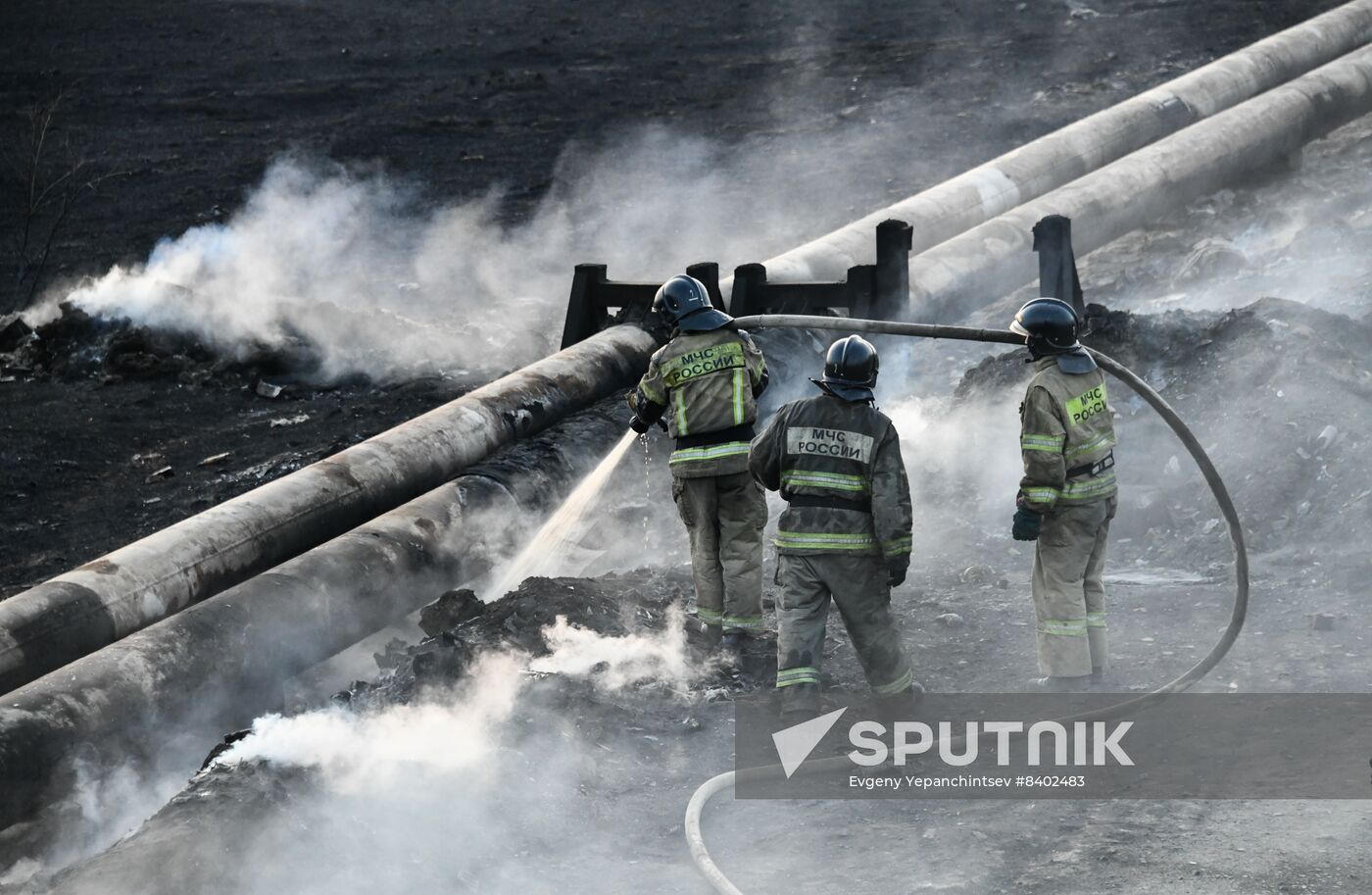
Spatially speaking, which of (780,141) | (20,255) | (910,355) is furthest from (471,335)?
(780,141)

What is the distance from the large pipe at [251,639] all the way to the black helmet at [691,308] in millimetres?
1914

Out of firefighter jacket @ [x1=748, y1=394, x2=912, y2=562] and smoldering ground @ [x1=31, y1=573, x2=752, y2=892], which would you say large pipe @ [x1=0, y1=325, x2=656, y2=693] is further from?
firefighter jacket @ [x1=748, y1=394, x2=912, y2=562]

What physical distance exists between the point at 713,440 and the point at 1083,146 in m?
7.57

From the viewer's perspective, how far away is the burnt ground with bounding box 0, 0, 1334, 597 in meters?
14.1

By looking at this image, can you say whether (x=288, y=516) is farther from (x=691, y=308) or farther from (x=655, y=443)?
(x=691, y=308)

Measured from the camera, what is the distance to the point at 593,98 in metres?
18.6

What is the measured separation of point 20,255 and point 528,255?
4637 millimetres

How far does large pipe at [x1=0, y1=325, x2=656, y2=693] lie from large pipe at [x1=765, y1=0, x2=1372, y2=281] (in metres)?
1.97

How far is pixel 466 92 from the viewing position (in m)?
19.1

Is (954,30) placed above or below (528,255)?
above

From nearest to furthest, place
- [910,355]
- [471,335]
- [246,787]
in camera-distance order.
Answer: [246,787]
[910,355]
[471,335]

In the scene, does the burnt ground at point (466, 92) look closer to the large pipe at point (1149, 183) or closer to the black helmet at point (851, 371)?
the large pipe at point (1149, 183)

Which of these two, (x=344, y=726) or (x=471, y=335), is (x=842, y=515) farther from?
(x=471, y=335)

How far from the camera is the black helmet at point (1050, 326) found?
586 cm
